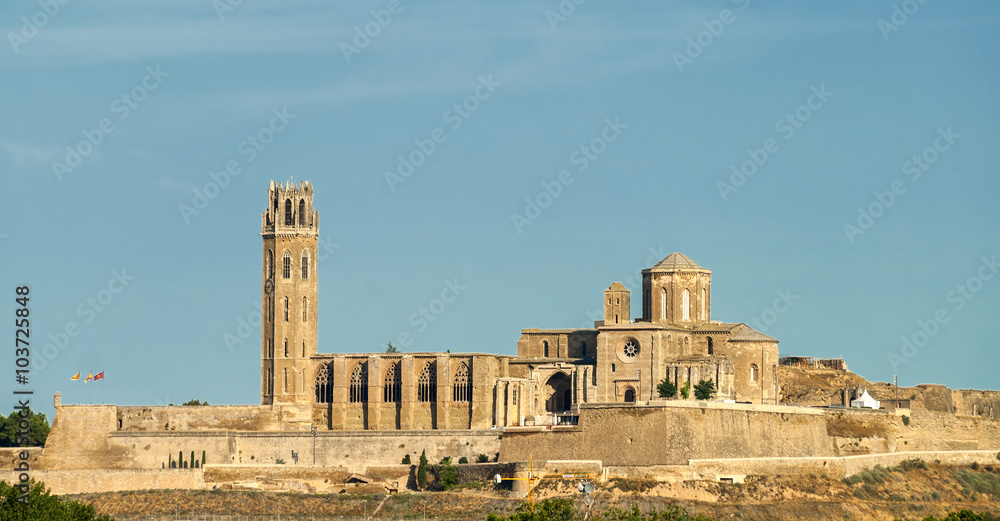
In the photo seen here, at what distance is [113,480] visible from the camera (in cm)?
9062

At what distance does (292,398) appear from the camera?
97.8 m

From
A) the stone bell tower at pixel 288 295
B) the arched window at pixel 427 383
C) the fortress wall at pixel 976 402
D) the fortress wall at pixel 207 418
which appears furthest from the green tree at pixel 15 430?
the fortress wall at pixel 976 402

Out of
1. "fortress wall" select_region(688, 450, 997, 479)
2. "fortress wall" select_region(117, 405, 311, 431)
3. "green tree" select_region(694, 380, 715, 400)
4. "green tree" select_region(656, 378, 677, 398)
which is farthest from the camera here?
"fortress wall" select_region(117, 405, 311, 431)

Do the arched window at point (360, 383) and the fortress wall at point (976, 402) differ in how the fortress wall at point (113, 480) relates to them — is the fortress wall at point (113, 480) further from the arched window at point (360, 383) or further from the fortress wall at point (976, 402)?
the fortress wall at point (976, 402)

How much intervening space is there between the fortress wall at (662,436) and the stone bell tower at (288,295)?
14347 mm

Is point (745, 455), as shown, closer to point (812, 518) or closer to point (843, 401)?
point (812, 518)

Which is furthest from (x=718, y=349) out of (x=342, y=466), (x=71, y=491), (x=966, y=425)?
(x=71, y=491)

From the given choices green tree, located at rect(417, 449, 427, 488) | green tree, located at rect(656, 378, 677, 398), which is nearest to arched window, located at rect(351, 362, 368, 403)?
green tree, located at rect(417, 449, 427, 488)

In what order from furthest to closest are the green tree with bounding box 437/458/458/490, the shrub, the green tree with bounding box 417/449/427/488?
1. the shrub
2. the green tree with bounding box 417/449/427/488
3. the green tree with bounding box 437/458/458/490

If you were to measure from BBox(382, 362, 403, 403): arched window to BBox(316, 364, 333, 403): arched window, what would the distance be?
3080 mm

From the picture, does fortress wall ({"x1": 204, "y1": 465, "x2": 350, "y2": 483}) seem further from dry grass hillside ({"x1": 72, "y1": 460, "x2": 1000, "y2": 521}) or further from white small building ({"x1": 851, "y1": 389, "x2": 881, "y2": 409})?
white small building ({"x1": 851, "y1": 389, "x2": 881, "y2": 409})

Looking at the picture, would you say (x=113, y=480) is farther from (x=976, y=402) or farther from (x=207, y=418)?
(x=976, y=402)

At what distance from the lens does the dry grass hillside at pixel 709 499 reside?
3221 inches

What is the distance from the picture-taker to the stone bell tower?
98.2m
